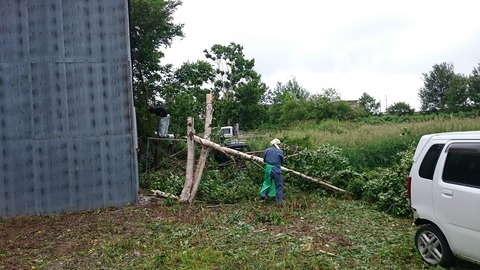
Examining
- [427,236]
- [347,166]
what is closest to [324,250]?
[427,236]

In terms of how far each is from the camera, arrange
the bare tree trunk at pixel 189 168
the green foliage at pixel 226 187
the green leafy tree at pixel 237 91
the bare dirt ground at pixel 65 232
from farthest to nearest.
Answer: the green leafy tree at pixel 237 91 < the green foliage at pixel 226 187 < the bare tree trunk at pixel 189 168 < the bare dirt ground at pixel 65 232

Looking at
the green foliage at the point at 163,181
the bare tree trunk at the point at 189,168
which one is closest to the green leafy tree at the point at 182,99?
the green foliage at the point at 163,181

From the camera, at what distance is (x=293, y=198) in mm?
10219

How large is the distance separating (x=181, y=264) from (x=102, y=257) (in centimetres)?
135

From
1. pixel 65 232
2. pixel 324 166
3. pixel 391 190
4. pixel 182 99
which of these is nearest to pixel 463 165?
pixel 391 190

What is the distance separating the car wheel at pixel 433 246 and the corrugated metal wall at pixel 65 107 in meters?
6.93

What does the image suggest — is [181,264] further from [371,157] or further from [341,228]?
[371,157]

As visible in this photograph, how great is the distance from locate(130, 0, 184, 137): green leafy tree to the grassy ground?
25.2 ft

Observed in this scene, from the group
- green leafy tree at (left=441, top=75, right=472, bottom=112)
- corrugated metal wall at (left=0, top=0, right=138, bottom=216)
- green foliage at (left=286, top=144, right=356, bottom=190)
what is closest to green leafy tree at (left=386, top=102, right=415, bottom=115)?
green leafy tree at (left=441, top=75, right=472, bottom=112)

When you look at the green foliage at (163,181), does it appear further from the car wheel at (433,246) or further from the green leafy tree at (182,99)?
the car wheel at (433,246)

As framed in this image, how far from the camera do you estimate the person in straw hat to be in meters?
9.95

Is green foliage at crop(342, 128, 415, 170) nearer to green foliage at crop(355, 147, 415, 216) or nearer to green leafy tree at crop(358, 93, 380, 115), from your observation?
green foliage at crop(355, 147, 415, 216)

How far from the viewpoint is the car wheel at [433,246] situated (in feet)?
16.5

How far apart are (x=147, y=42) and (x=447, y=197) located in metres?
14.6
